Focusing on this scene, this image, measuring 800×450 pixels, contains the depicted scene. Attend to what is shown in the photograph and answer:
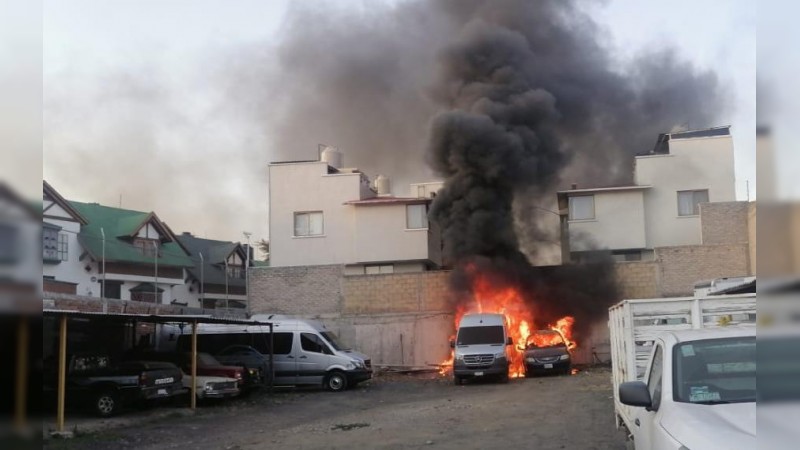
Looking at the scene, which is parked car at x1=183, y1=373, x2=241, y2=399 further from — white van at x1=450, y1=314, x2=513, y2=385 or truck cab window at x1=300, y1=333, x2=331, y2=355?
white van at x1=450, y1=314, x2=513, y2=385

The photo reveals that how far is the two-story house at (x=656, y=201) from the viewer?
36.9 metres

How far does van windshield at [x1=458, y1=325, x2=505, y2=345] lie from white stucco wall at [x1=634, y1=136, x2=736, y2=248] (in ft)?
51.4

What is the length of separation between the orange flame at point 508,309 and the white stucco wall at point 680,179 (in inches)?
347

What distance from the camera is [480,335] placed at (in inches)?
Result: 977

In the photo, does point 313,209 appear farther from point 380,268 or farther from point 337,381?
point 337,381

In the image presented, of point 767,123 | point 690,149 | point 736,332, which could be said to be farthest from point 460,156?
point 767,123

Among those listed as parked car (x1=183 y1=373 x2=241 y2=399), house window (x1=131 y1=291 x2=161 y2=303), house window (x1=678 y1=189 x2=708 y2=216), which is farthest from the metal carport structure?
house window (x1=678 y1=189 x2=708 y2=216)

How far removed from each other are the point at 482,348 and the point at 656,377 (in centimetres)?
1916

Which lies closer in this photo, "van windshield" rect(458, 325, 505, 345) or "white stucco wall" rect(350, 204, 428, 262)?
"van windshield" rect(458, 325, 505, 345)

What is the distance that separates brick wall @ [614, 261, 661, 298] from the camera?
32.1 meters

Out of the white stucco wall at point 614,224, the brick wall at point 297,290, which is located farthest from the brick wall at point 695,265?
the brick wall at point 297,290

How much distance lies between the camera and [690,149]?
123 ft

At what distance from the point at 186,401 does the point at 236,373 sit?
153 centimetres

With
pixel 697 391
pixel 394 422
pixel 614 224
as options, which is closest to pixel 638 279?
pixel 614 224
